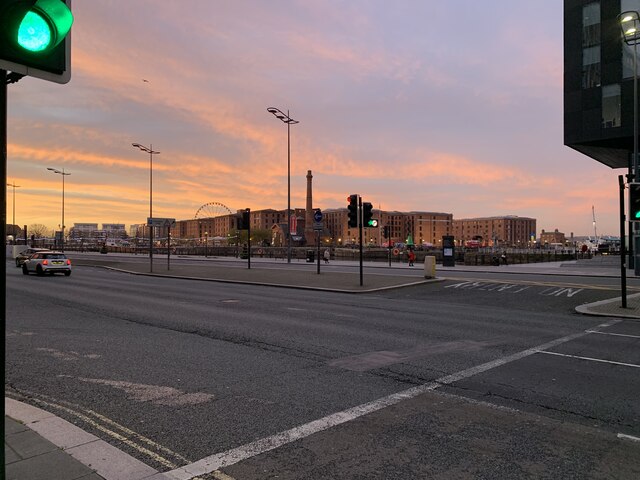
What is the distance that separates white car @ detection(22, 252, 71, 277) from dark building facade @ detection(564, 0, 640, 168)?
126 ft

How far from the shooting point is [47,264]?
27922 millimetres

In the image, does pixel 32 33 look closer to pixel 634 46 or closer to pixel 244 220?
pixel 244 220

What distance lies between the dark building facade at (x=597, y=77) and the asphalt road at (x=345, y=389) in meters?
29.3

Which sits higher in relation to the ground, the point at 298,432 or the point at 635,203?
the point at 635,203

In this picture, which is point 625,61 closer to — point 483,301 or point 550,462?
point 483,301

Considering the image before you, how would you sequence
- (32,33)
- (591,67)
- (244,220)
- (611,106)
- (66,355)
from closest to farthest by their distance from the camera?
(32,33), (66,355), (244,220), (611,106), (591,67)

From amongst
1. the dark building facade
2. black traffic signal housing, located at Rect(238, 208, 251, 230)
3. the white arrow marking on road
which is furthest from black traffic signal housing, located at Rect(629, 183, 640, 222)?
the dark building facade

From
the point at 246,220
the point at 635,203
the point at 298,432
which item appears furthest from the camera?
the point at 246,220

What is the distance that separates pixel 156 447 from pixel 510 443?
3221 mm

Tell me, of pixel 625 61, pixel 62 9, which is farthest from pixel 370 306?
pixel 625 61

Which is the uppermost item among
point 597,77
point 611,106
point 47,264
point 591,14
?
point 591,14

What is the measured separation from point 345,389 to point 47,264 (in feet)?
91.4

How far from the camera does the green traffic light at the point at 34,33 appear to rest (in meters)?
2.47

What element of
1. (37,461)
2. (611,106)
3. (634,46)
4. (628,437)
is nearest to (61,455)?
(37,461)
